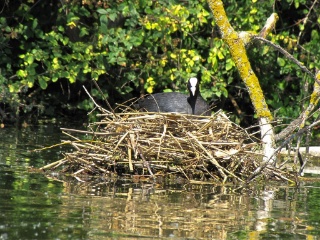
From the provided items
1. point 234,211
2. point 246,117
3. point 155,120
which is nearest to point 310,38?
point 246,117

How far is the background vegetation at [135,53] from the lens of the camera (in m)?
11.1

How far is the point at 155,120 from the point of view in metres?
7.50

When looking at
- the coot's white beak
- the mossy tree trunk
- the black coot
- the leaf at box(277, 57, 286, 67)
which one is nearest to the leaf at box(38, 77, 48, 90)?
the black coot

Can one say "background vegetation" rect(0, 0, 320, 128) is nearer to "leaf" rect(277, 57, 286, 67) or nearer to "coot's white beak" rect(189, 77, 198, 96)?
"leaf" rect(277, 57, 286, 67)

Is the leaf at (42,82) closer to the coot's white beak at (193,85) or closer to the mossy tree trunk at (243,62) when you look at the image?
the coot's white beak at (193,85)

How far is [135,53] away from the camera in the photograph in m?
12.0

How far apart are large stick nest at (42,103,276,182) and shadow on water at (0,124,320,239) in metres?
0.22

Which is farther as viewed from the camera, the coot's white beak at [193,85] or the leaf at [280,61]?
the leaf at [280,61]

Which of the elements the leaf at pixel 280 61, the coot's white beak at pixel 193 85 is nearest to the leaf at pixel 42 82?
the coot's white beak at pixel 193 85

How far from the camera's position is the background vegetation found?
1108 cm

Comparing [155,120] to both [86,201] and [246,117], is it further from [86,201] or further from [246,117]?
[246,117]

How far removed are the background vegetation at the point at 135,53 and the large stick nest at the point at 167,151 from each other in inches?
132

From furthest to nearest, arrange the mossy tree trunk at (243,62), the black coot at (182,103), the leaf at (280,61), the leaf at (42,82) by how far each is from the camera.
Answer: the leaf at (280,61) < the leaf at (42,82) < the black coot at (182,103) < the mossy tree trunk at (243,62)

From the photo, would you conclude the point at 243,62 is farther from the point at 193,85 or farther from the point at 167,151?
the point at 193,85
